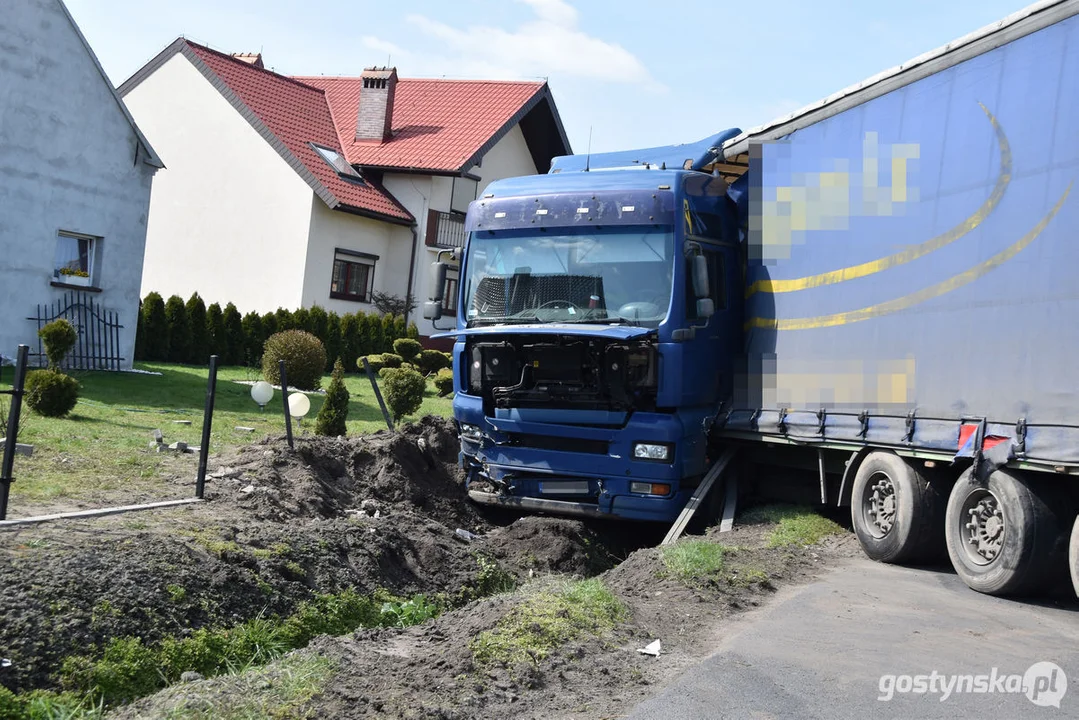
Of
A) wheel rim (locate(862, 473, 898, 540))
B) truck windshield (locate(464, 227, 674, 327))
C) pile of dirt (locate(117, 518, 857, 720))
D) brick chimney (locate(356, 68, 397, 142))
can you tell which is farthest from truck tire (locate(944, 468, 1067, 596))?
brick chimney (locate(356, 68, 397, 142))

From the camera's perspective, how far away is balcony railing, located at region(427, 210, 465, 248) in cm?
3538

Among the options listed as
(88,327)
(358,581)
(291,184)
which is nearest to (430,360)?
(291,184)

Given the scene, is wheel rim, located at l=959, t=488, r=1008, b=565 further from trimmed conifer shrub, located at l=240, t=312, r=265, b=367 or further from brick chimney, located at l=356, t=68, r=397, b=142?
brick chimney, located at l=356, t=68, r=397, b=142

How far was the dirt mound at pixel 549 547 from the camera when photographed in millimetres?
11500

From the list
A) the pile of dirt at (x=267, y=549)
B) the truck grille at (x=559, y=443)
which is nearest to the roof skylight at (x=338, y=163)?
the pile of dirt at (x=267, y=549)

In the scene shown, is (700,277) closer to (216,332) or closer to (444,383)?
(444,383)

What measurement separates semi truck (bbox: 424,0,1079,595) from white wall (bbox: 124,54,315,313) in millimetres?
19257

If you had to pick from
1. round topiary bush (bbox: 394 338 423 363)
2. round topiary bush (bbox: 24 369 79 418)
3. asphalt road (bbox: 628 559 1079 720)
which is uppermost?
round topiary bush (bbox: 394 338 423 363)

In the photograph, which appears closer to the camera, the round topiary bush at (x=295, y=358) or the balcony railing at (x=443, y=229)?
the round topiary bush at (x=295, y=358)

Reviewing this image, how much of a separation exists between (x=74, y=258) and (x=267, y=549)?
1539cm

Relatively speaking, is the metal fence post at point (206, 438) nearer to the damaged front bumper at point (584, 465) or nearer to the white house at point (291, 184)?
the damaged front bumper at point (584, 465)

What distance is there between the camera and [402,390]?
1772 centimetres

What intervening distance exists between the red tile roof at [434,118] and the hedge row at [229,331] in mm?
6659

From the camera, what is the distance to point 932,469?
9586mm
